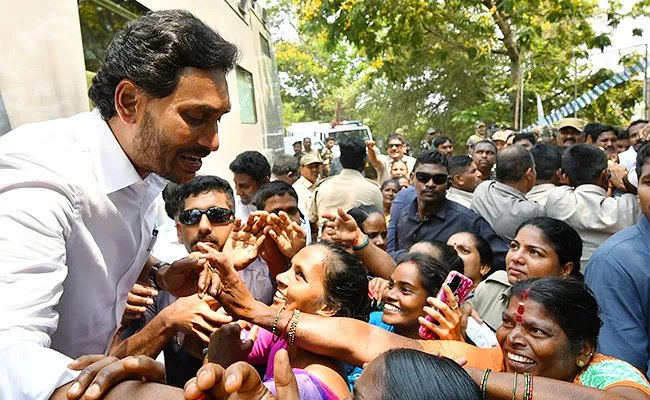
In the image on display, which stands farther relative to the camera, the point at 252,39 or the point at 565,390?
the point at 252,39

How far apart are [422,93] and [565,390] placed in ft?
72.9

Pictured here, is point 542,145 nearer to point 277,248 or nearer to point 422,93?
point 277,248

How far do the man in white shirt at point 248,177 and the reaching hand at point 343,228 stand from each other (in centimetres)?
188

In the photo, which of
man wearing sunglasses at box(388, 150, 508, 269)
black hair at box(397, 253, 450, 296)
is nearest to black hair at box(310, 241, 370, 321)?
black hair at box(397, 253, 450, 296)

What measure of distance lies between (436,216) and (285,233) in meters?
1.93

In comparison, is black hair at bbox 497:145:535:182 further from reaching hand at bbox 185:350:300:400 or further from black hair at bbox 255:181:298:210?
reaching hand at bbox 185:350:300:400

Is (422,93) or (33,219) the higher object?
(422,93)

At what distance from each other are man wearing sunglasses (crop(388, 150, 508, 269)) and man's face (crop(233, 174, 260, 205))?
1.33m

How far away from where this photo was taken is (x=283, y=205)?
4.00 meters

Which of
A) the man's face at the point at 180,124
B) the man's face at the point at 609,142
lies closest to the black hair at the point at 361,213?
the man's face at the point at 180,124

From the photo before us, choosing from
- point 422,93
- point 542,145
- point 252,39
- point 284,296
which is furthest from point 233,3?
point 422,93

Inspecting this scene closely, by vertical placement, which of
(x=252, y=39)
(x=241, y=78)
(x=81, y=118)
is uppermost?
(x=252, y=39)

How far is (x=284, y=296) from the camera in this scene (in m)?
2.32

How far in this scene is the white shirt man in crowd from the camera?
421cm
